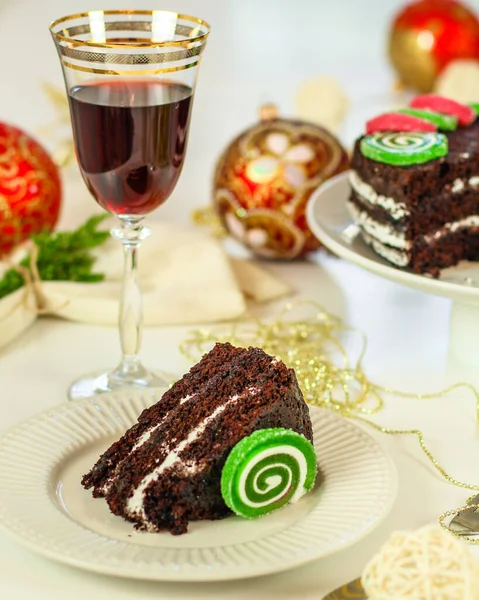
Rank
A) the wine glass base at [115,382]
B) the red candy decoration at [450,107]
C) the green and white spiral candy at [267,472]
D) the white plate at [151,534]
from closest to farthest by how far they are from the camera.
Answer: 1. the white plate at [151,534]
2. the green and white spiral candy at [267,472]
3. the wine glass base at [115,382]
4. the red candy decoration at [450,107]

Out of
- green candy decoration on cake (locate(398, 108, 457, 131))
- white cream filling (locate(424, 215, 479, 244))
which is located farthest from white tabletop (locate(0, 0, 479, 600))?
green candy decoration on cake (locate(398, 108, 457, 131))

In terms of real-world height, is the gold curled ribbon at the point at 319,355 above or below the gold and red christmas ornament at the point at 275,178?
below

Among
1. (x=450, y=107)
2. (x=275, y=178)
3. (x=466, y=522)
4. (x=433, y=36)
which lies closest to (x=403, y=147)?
(x=450, y=107)

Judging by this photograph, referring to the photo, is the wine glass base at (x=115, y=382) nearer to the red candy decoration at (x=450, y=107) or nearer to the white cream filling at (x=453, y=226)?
the white cream filling at (x=453, y=226)

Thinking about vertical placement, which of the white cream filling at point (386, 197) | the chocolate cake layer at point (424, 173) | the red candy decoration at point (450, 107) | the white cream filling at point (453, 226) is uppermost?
the red candy decoration at point (450, 107)

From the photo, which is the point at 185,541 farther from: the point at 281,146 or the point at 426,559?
the point at 281,146

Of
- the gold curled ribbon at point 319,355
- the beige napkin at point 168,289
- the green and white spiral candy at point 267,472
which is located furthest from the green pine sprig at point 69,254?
the green and white spiral candy at point 267,472

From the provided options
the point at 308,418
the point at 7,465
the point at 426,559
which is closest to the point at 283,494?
the point at 308,418
